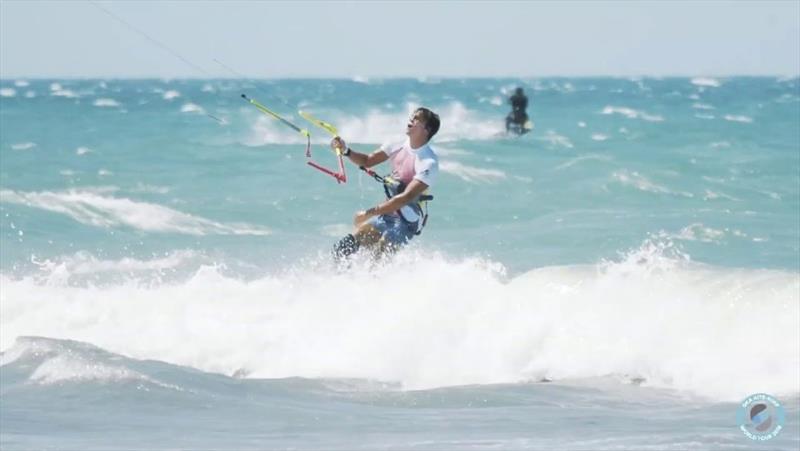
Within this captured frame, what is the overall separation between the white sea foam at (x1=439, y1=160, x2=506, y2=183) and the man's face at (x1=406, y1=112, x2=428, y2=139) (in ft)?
44.2

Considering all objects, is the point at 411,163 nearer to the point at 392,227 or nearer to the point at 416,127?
the point at 416,127

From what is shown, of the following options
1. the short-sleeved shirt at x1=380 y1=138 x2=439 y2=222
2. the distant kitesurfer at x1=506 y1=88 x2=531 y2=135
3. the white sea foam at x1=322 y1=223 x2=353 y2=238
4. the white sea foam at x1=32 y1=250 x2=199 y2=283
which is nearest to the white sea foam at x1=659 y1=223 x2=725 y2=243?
the white sea foam at x1=322 y1=223 x2=353 y2=238

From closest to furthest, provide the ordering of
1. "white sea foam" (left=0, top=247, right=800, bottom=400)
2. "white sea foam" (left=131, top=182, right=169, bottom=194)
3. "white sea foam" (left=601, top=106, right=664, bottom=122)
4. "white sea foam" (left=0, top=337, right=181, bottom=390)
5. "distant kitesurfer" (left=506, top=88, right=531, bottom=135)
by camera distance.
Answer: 1. "white sea foam" (left=0, top=337, right=181, bottom=390)
2. "white sea foam" (left=0, top=247, right=800, bottom=400)
3. "white sea foam" (left=131, top=182, right=169, bottom=194)
4. "distant kitesurfer" (left=506, top=88, right=531, bottom=135)
5. "white sea foam" (left=601, top=106, right=664, bottom=122)

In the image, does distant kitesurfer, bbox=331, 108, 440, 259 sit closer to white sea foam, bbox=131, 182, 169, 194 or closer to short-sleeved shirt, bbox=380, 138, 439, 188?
short-sleeved shirt, bbox=380, 138, 439, 188

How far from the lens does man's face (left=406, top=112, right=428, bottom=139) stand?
388 inches

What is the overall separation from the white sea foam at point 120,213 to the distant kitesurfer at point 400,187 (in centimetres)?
835

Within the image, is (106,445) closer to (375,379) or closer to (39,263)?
(375,379)

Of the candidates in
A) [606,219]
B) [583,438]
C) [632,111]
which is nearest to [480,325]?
[583,438]

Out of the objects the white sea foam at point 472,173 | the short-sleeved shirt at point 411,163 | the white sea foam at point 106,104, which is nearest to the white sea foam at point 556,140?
the white sea foam at point 472,173

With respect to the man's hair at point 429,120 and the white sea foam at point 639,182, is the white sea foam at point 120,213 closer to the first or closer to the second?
the white sea foam at point 639,182

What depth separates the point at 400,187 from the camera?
33.4 feet

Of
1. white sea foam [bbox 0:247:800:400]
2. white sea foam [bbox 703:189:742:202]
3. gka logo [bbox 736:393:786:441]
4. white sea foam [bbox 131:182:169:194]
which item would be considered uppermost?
white sea foam [bbox 703:189:742:202]

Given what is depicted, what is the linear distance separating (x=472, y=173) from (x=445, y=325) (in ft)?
42.2

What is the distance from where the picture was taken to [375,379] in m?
10.6
